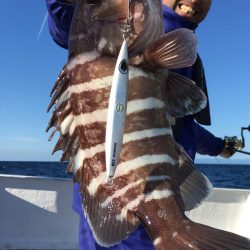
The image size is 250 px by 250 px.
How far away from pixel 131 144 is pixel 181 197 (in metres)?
0.37

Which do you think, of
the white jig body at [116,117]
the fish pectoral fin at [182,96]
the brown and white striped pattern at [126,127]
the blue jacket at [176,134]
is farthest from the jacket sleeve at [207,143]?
the white jig body at [116,117]

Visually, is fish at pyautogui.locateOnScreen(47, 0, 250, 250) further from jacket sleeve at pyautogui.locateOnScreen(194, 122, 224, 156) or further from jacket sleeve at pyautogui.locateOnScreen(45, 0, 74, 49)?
jacket sleeve at pyautogui.locateOnScreen(194, 122, 224, 156)

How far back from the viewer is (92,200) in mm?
2053

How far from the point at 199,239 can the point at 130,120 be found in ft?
2.07

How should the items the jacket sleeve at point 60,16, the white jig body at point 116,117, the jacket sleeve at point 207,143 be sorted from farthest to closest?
1. the jacket sleeve at point 207,143
2. the jacket sleeve at point 60,16
3. the white jig body at point 116,117

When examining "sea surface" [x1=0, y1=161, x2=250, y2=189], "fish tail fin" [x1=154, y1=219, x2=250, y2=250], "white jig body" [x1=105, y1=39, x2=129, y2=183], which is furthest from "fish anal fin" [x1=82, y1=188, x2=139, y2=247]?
"sea surface" [x1=0, y1=161, x2=250, y2=189]

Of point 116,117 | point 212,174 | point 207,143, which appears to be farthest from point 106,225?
point 212,174

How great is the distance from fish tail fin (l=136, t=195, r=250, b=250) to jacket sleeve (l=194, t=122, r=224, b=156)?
58.8 inches

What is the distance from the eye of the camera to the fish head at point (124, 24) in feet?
6.56

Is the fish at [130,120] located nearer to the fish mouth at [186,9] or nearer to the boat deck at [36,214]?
the fish mouth at [186,9]

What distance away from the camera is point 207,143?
12.1ft

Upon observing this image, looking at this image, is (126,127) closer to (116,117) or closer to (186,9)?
(116,117)

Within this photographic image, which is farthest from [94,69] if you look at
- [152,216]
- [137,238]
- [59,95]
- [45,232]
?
[45,232]

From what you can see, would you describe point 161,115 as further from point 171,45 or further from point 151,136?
point 171,45
